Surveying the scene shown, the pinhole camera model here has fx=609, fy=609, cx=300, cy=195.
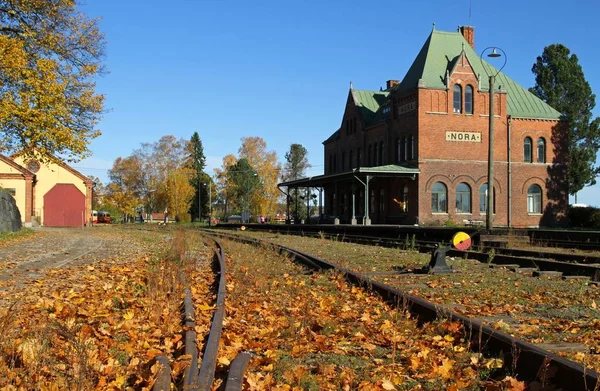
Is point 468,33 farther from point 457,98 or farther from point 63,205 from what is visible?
point 63,205

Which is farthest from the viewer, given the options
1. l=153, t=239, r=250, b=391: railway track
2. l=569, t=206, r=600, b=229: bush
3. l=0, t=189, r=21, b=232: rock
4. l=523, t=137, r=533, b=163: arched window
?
l=523, t=137, r=533, b=163: arched window

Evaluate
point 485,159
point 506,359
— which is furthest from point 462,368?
point 485,159

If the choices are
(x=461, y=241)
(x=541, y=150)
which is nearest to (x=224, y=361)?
(x=461, y=241)

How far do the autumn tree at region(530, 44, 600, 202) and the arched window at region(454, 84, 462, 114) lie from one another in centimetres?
2185

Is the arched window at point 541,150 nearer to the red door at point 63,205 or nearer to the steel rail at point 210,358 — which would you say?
the red door at point 63,205

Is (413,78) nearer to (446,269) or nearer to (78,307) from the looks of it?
(446,269)

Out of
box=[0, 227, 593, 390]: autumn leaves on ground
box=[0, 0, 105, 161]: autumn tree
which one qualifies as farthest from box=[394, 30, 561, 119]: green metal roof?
box=[0, 227, 593, 390]: autumn leaves on ground

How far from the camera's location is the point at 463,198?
46688mm

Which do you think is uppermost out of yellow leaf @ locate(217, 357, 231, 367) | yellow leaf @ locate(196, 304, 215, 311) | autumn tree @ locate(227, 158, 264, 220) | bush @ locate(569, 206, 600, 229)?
autumn tree @ locate(227, 158, 264, 220)

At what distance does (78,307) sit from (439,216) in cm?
4040

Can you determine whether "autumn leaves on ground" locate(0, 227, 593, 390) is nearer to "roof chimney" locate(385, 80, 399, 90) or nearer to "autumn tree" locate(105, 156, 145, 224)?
"roof chimney" locate(385, 80, 399, 90)

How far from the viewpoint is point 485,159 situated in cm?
4734

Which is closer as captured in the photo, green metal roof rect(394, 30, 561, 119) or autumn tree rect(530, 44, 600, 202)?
green metal roof rect(394, 30, 561, 119)

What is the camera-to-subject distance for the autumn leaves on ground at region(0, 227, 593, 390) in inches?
172
